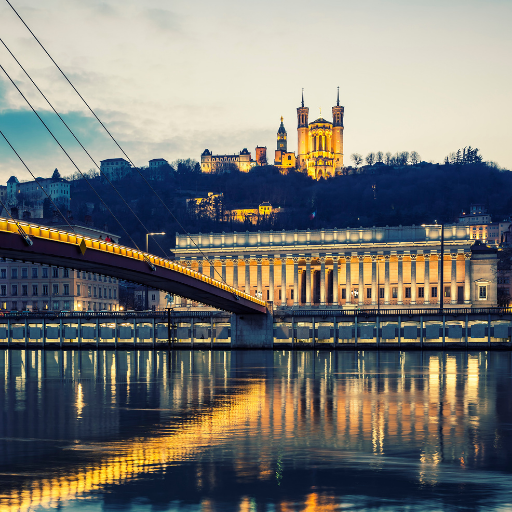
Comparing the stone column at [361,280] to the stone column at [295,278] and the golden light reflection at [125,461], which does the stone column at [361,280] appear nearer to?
the stone column at [295,278]

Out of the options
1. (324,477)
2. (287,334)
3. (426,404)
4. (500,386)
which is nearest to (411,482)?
(324,477)

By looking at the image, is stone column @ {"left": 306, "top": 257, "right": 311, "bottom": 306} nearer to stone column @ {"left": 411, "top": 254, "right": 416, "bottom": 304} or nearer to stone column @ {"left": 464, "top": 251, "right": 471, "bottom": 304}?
stone column @ {"left": 411, "top": 254, "right": 416, "bottom": 304}

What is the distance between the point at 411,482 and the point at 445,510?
2.27 metres

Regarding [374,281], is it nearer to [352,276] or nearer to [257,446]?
[352,276]

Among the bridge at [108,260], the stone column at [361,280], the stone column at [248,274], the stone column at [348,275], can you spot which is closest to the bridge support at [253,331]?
the bridge at [108,260]

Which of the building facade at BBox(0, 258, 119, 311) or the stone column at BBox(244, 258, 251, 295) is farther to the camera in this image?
the stone column at BBox(244, 258, 251, 295)

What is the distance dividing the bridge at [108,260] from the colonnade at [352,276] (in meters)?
62.8

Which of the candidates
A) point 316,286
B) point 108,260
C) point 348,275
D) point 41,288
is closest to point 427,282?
point 348,275

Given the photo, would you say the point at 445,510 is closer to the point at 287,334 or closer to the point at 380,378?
the point at 380,378

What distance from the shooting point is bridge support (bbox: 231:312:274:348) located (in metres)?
95.7

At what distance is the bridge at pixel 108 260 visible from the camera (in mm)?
50375

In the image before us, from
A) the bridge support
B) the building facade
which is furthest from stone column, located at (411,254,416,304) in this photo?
the bridge support

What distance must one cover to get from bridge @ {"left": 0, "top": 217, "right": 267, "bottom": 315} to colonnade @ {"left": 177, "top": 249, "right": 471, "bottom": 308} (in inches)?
2474

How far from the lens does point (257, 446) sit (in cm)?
2202
